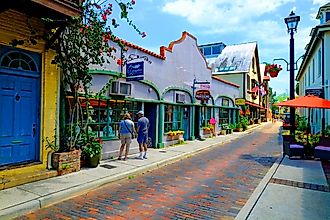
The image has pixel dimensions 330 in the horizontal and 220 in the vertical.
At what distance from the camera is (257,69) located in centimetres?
4000

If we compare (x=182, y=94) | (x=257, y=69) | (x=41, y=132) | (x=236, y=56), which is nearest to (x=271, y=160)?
(x=182, y=94)

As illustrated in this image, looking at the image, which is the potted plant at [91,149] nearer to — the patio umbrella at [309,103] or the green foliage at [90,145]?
the green foliage at [90,145]

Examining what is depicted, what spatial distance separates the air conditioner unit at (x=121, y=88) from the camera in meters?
10.1

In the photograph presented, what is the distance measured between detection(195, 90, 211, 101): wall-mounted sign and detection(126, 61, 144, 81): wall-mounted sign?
728 centimetres

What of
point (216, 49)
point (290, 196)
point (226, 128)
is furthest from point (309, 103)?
point (216, 49)

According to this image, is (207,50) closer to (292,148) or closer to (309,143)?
(309,143)

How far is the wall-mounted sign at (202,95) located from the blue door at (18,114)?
1091cm

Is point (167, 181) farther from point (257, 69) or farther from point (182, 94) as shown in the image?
point (257, 69)

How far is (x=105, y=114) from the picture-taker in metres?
10.2

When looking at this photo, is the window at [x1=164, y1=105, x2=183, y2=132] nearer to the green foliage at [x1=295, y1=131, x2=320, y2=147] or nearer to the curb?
the green foliage at [x1=295, y1=131, x2=320, y2=147]

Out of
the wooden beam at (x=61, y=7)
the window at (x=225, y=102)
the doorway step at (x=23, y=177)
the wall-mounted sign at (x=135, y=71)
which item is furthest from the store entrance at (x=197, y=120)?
the wooden beam at (x=61, y=7)

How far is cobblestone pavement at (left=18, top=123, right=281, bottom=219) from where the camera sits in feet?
17.3

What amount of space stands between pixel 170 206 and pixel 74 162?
3.63 metres

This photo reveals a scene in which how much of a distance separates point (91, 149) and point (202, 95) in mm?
9686
